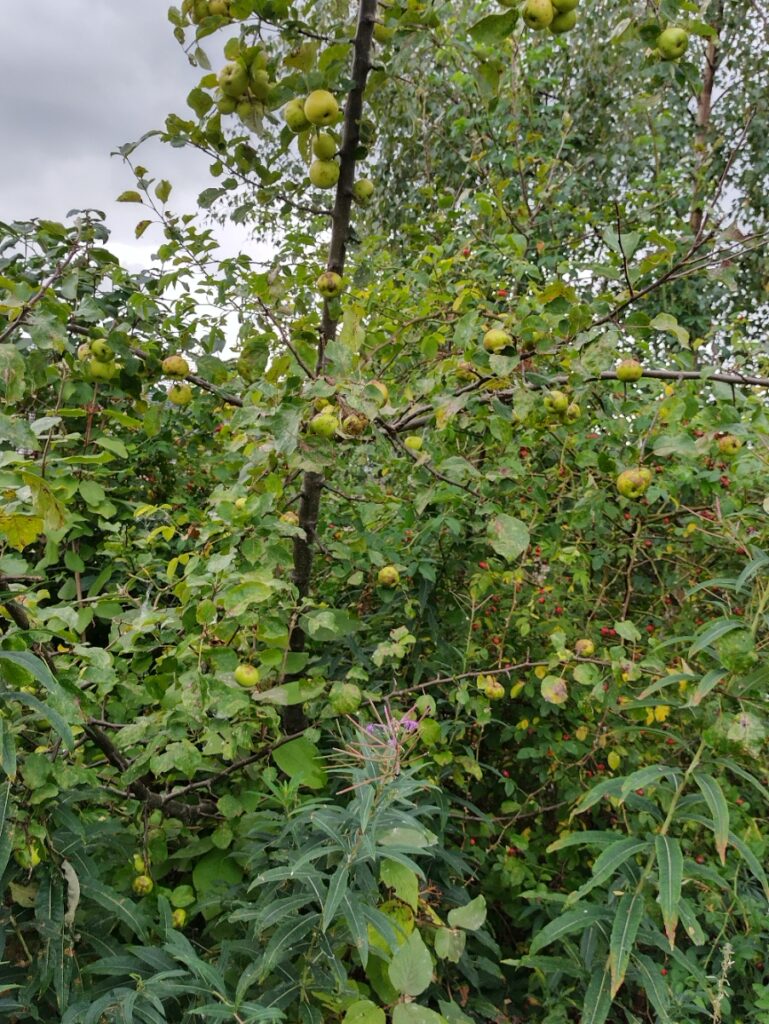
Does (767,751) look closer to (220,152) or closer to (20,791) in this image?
(20,791)

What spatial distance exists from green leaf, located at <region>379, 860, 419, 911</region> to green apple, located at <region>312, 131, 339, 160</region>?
4.30ft

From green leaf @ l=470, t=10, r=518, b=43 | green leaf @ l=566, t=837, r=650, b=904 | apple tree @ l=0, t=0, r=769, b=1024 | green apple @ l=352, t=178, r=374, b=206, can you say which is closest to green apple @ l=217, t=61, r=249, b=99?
apple tree @ l=0, t=0, r=769, b=1024

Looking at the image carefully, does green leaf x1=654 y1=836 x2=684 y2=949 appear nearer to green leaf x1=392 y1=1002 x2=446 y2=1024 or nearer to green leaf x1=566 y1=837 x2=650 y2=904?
green leaf x1=566 y1=837 x2=650 y2=904

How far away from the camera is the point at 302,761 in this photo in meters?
1.49

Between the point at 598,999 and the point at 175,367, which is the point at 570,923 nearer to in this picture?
the point at 598,999

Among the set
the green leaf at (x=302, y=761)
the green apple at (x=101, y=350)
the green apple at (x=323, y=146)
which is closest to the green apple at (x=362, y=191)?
the green apple at (x=323, y=146)

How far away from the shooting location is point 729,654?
1.22m

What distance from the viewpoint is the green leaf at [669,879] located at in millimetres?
1104

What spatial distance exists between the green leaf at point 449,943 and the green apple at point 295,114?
1538mm

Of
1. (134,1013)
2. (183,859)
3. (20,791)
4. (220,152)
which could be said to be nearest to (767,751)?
(183,859)

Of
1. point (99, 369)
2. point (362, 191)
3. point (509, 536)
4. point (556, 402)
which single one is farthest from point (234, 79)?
point (509, 536)

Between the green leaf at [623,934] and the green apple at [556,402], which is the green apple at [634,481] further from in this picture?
the green leaf at [623,934]

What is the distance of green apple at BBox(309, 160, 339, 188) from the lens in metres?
1.44

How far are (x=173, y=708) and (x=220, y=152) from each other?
112 cm
